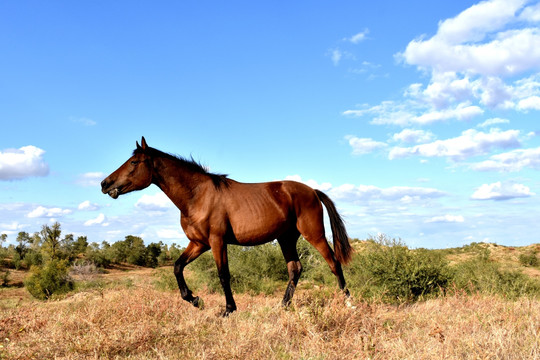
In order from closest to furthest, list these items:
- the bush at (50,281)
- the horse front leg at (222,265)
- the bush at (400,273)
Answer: the horse front leg at (222,265), the bush at (400,273), the bush at (50,281)

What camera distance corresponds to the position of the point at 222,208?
23.3ft

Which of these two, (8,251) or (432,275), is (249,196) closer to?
(432,275)

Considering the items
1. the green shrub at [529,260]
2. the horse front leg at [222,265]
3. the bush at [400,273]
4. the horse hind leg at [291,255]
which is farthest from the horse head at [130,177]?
the green shrub at [529,260]

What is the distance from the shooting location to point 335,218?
8.30 meters

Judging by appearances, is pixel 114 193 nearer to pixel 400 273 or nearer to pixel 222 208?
pixel 222 208

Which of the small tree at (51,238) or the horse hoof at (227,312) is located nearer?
the horse hoof at (227,312)

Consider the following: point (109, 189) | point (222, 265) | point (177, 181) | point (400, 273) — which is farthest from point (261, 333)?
point (400, 273)

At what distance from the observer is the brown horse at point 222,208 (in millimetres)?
6984

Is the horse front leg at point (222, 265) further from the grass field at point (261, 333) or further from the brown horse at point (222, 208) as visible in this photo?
the grass field at point (261, 333)

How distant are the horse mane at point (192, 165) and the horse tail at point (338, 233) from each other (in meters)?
2.12

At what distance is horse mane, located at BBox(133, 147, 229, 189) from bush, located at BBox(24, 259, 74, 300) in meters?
22.7

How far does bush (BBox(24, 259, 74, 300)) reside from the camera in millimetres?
25672

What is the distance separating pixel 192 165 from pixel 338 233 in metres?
3.34

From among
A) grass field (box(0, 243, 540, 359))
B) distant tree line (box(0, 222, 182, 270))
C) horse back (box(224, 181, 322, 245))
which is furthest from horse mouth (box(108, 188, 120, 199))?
distant tree line (box(0, 222, 182, 270))
